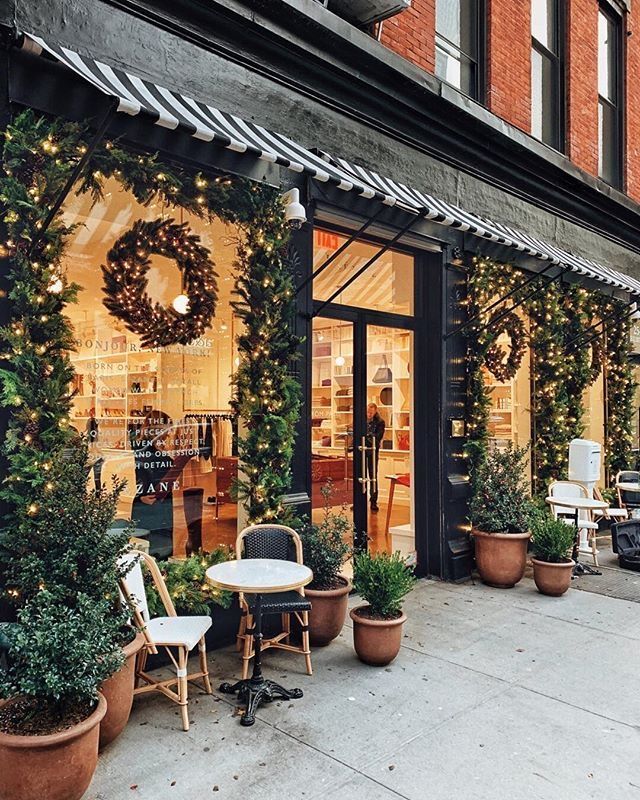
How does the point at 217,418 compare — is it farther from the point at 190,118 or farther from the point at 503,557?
the point at 503,557

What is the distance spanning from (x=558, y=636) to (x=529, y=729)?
179 centimetres

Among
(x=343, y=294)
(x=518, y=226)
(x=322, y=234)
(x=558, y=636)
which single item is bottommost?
(x=558, y=636)

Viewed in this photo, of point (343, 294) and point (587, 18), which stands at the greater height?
point (587, 18)

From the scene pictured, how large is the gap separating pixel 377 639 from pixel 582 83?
9627 millimetres

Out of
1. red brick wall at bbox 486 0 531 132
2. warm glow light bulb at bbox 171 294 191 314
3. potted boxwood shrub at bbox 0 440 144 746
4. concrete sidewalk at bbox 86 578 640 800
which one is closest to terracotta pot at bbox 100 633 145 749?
potted boxwood shrub at bbox 0 440 144 746

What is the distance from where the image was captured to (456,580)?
7145 mm

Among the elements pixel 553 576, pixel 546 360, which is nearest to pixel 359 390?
pixel 553 576

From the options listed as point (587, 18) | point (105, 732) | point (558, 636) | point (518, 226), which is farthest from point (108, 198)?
point (587, 18)

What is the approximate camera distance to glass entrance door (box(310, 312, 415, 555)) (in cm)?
684

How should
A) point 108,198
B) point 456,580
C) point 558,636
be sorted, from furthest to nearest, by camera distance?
point 456,580
point 558,636
point 108,198

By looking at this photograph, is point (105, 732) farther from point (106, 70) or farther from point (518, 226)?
point (518, 226)

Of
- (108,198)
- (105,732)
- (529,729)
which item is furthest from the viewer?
(108,198)

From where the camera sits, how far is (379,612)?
4.75 metres

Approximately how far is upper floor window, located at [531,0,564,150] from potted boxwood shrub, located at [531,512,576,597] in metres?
6.10
